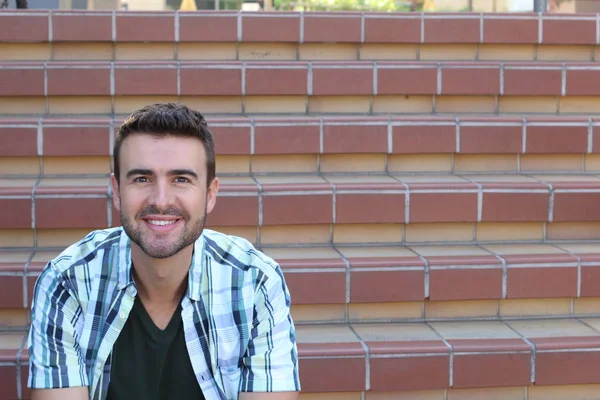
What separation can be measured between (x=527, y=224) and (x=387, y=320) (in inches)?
33.8

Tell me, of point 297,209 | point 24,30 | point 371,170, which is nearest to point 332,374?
point 297,209

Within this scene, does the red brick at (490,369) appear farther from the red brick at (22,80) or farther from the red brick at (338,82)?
the red brick at (22,80)

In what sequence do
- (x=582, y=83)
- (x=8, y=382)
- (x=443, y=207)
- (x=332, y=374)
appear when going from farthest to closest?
(x=582, y=83), (x=443, y=207), (x=332, y=374), (x=8, y=382)

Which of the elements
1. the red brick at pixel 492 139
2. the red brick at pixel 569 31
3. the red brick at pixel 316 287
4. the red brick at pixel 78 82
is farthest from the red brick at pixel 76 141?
the red brick at pixel 569 31

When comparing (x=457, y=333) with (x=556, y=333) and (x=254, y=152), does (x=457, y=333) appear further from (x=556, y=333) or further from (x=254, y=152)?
(x=254, y=152)

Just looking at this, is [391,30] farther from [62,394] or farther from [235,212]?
[62,394]

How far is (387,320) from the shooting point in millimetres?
3646

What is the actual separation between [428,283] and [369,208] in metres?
0.46

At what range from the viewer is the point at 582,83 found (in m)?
4.62

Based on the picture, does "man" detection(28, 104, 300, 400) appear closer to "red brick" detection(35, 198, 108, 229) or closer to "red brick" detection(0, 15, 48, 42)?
"red brick" detection(35, 198, 108, 229)

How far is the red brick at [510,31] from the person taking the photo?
4883 mm

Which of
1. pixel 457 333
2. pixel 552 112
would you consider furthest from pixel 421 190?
pixel 552 112

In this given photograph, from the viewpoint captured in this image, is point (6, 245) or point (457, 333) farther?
point (6, 245)

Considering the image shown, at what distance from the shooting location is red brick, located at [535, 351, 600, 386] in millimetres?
3371
